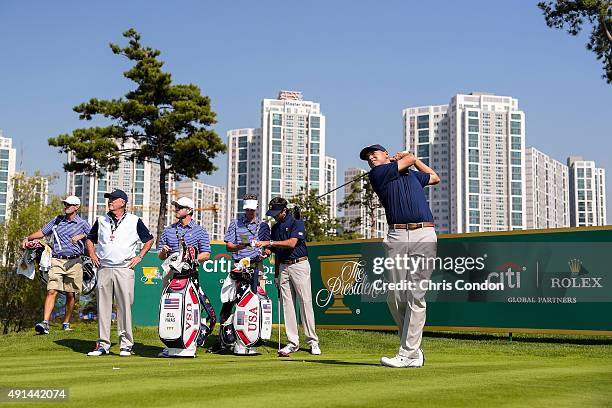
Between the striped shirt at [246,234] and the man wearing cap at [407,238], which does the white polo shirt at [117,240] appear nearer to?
the striped shirt at [246,234]

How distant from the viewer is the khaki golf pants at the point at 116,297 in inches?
380

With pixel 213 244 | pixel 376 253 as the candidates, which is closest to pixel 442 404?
pixel 376 253

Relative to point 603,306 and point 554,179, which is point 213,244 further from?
point 554,179

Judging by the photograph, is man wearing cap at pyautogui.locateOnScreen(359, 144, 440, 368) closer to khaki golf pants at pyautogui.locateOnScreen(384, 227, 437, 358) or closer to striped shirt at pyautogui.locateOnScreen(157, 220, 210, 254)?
khaki golf pants at pyautogui.locateOnScreen(384, 227, 437, 358)

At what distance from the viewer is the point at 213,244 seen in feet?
54.5

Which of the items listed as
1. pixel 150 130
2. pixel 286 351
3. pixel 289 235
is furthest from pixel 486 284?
pixel 150 130

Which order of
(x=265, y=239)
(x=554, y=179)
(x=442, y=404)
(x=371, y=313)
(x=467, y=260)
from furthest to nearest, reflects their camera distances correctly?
(x=554, y=179) < (x=371, y=313) < (x=467, y=260) < (x=265, y=239) < (x=442, y=404)

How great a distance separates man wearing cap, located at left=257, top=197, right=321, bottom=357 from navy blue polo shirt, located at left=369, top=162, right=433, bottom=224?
2755mm

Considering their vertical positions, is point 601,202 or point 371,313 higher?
point 601,202

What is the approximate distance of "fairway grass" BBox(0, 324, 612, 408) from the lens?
4.72m

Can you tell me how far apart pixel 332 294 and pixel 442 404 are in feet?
36.8

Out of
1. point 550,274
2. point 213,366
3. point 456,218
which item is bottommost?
point 213,366

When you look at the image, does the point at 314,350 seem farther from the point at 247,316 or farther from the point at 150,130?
the point at 150,130

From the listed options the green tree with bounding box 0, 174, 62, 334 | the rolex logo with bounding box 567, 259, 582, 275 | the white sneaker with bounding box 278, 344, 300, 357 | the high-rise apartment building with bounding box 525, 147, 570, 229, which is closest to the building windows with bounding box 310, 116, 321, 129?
the high-rise apartment building with bounding box 525, 147, 570, 229
